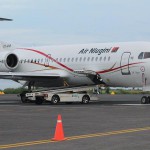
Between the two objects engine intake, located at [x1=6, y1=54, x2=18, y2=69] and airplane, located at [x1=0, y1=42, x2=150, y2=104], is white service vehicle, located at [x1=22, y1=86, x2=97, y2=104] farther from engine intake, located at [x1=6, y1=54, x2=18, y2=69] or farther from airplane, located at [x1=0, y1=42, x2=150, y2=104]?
engine intake, located at [x1=6, y1=54, x2=18, y2=69]

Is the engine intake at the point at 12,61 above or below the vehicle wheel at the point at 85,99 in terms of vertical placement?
above

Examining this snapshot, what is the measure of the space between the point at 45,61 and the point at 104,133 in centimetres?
2266

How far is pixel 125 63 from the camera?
3062cm

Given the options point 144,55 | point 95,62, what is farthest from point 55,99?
point 144,55

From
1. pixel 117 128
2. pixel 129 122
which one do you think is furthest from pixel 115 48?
pixel 117 128

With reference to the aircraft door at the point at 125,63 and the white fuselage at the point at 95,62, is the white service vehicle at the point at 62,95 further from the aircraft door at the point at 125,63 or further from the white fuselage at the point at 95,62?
the aircraft door at the point at 125,63

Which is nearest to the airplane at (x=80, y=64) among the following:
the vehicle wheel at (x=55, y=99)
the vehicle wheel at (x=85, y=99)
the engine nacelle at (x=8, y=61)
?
the engine nacelle at (x=8, y=61)

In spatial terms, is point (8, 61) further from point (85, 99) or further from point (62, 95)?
point (85, 99)

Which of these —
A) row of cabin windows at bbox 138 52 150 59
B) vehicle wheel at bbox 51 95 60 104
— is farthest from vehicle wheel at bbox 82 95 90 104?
row of cabin windows at bbox 138 52 150 59

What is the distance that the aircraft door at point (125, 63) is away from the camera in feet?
100

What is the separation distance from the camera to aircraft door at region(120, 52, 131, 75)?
30545 millimetres

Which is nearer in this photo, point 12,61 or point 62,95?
point 62,95

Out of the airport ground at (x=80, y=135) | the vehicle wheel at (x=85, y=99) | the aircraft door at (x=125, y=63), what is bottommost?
the airport ground at (x=80, y=135)

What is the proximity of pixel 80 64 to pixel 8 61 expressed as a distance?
7226 mm
